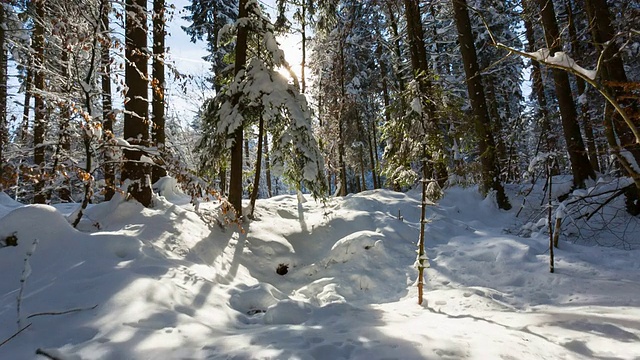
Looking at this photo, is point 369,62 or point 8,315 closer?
point 8,315

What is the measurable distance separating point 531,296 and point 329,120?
52.8 feet

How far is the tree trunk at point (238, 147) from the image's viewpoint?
27.9ft

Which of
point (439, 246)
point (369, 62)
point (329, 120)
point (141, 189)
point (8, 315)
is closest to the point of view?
point (8, 315)

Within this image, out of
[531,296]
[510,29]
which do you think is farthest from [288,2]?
[510,29]

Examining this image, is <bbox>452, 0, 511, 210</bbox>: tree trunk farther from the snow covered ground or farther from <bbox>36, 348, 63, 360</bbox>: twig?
<bbox>36, 348, 63, 360</bbox>: twig

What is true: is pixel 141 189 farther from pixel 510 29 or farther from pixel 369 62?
pixel 510 29

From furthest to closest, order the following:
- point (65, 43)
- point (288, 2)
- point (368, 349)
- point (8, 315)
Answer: point (288, 2) < point (65, 43) < point (8, 315) < point (368, 349)

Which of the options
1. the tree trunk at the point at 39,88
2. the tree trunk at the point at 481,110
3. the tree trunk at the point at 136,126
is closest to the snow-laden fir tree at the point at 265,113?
the tree trunk at the point at 136,126

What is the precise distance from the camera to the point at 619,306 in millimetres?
4414

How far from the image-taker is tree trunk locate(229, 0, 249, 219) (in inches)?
335

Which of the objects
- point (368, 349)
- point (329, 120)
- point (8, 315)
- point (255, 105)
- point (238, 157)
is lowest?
point (368, 349)

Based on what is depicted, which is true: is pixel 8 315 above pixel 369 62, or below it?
below

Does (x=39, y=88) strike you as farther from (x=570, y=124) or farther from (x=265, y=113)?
(x=570, y=124)

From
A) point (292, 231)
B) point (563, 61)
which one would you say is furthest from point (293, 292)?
point (563, 61)
